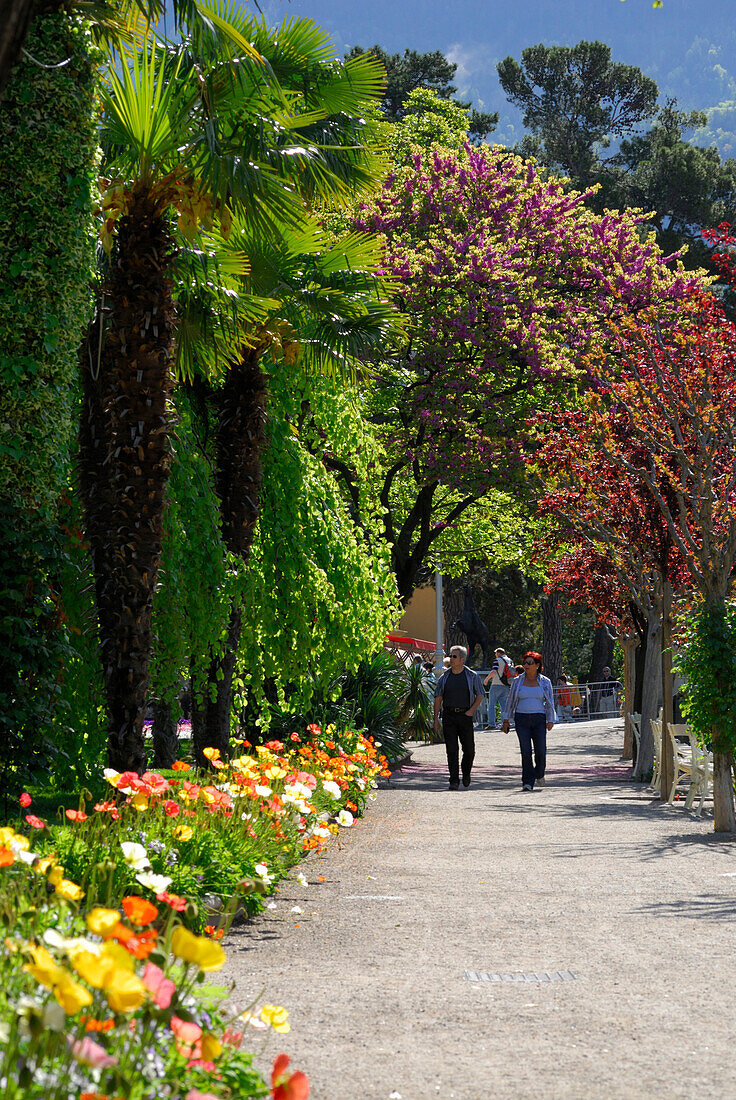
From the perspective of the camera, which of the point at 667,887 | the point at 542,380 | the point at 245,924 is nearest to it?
the point at 245,924

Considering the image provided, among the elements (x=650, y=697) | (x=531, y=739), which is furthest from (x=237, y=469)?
(x=650, y=697)

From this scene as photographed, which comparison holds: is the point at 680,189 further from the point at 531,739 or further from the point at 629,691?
the point at 531,739

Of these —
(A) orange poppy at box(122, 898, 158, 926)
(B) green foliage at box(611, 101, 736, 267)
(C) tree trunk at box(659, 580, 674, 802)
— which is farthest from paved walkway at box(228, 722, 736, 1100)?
(B) green foliage at box(611, 101, 736, 267)

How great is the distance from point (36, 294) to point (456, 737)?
9.63m

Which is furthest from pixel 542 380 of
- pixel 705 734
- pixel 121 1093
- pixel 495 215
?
pixel 121 1093

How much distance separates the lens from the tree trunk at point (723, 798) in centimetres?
1178

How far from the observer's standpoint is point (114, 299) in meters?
9.21

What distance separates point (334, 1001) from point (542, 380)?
53.0 ft

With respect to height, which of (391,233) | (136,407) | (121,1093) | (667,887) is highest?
(391,233)

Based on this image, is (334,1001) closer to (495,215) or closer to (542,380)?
(542,380)

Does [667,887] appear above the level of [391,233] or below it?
below

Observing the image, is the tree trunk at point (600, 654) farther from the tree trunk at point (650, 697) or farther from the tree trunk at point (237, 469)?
the tree trunk at point (237, 469)

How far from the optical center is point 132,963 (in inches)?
110

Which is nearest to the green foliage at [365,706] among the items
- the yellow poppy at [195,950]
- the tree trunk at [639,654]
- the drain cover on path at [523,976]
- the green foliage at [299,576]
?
the green foliage at [299,576]
